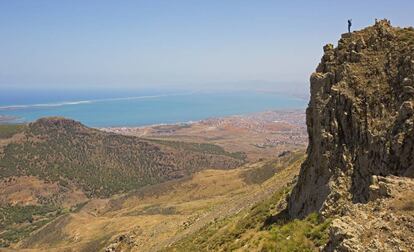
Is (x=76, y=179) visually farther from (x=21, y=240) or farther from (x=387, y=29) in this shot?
(x=387, y=29)

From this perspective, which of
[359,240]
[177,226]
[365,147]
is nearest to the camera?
[359,240]

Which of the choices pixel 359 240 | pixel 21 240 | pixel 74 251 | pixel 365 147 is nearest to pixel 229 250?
pixel 365 147

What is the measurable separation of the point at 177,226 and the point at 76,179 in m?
110

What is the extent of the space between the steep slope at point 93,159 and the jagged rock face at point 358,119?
12647cm

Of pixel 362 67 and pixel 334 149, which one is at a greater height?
pixel 362 67

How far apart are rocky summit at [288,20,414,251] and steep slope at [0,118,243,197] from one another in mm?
126883

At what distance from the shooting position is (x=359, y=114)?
1583 cm

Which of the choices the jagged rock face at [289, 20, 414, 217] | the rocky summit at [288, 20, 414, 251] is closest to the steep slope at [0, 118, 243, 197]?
the jagged rock face at [289, 20, 414, 217]

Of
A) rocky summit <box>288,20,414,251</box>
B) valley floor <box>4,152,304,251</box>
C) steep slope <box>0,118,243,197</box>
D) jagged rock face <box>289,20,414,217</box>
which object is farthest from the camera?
steep slope <box>0,118,243,197</box>

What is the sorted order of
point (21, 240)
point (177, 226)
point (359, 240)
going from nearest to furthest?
1. point (359, 240)
2. point (177, 226)
3. point (21, 240)

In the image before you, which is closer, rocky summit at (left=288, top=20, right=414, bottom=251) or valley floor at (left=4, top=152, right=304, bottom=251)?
rocky summit at (left=288, top=20, right=414, bottom=251)

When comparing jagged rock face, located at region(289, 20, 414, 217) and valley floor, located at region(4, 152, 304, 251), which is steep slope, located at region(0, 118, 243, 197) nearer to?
valley floor, located at region(4, 152, 304, 251)

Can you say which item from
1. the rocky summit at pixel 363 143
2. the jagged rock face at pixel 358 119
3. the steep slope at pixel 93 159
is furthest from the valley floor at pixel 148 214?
the steep slope at pixel 93 159

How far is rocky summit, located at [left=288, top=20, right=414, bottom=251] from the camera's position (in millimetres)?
9695
